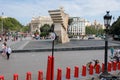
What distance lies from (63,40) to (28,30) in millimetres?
149377

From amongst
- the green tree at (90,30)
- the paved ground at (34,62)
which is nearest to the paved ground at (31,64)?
the paved ground at (34,62)

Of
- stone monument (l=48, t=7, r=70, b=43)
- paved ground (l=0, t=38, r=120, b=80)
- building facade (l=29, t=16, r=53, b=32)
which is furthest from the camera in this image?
building facade (l=29, t=16, r=53, b=32)

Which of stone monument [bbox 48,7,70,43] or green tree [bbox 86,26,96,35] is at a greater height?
stone monument [bbox 48,7,70,43]

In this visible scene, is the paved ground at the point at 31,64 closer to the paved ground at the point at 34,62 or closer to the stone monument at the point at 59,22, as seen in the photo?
the paved ground at the point at 34,62

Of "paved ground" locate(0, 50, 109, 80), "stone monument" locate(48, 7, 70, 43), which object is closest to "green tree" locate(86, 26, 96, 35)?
"stone monument" locate(48, 7, 70, 43)

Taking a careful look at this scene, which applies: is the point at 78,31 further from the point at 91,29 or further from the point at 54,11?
the point at 54,11

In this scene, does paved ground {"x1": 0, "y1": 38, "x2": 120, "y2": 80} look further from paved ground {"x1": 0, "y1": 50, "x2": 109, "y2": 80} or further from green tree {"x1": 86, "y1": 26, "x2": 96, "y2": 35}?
green tree {"x1": 86, "y1": 26, "x2": 96, "y2": 35}

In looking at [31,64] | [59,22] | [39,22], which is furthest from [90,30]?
[31,64]

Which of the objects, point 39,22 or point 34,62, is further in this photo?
point 39,22

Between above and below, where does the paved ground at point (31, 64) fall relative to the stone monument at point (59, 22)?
below

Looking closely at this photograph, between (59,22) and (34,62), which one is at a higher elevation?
(59,22)

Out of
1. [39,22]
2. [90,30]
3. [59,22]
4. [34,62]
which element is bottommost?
[90,30]

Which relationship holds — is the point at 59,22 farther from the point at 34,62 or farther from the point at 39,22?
the point at 39,22

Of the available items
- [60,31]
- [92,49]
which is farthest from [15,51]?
[60,31]
